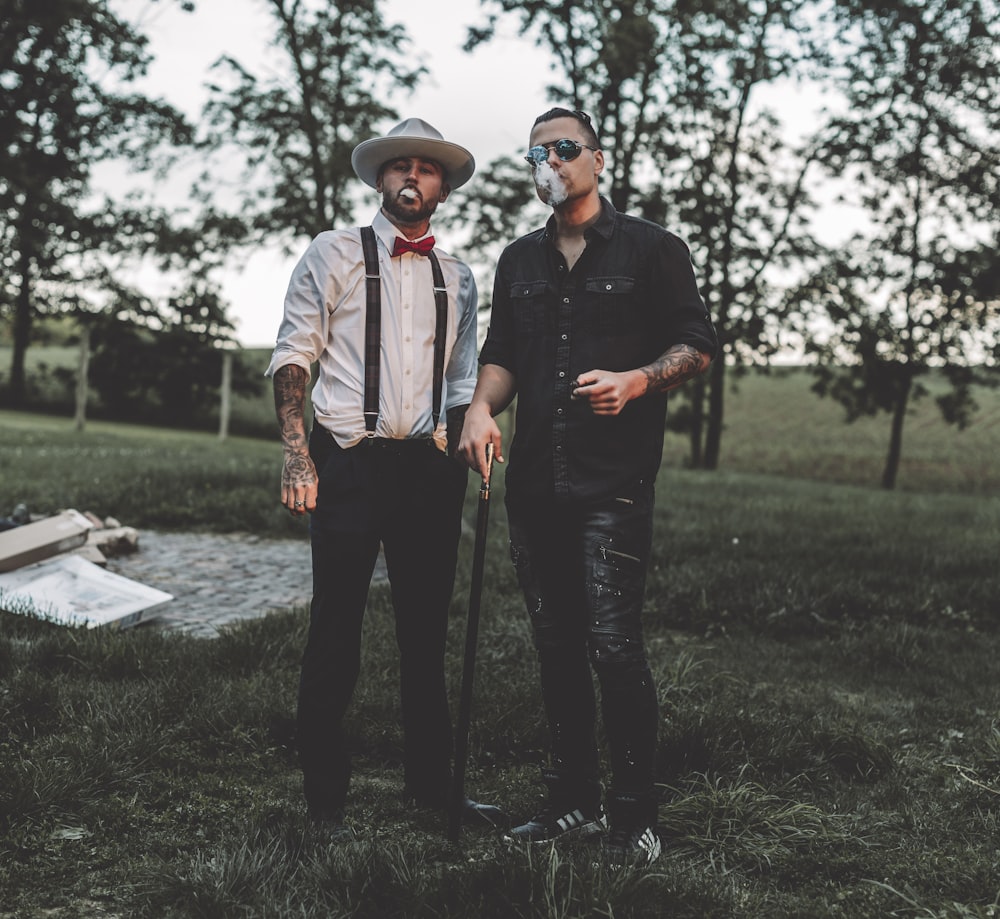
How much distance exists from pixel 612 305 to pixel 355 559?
1261 millimetres

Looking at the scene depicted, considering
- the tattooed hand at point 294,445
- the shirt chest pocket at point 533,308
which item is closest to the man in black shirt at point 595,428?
the shirt chest pocket at point 533,308

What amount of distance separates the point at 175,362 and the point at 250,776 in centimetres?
4223

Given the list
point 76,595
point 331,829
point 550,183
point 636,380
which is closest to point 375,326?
point 550,183

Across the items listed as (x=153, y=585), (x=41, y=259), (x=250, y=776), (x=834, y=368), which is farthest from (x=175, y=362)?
(x=250, y=776)

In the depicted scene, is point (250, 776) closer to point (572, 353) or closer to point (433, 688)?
point (433, 688)

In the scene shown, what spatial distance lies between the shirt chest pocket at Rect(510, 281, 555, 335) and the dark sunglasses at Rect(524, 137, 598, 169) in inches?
16.3

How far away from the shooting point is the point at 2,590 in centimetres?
670

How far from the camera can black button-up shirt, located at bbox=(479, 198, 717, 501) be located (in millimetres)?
→ 3424

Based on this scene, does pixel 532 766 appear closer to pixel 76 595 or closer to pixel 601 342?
pixel 601 342

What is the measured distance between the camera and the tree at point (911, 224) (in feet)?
66.7

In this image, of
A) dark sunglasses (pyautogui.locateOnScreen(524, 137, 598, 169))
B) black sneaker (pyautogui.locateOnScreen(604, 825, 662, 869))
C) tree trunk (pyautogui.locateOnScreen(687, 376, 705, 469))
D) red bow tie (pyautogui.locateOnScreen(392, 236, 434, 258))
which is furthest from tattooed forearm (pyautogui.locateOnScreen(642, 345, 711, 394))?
tree trunk (pyautogui.locateOnScreen(687, 376, 705, 469))

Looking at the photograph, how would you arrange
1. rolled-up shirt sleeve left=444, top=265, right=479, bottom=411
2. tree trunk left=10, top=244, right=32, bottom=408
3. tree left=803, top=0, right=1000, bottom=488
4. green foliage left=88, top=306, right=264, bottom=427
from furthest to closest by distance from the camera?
green foliage left=88, top=306, right=264, bottom=427 < tree trunk left=10, top=244, right=32, bottom=408 < tree left=803, top=0, right=1000, bottom=488 < rolled-up shirt sleeve left=444, top=265, right=479, bottom=411

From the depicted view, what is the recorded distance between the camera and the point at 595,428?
3.45 metres

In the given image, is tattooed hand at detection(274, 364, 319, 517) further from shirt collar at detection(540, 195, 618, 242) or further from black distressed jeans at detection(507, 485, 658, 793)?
shirt collar at detection(540, 195, 618, 242)
